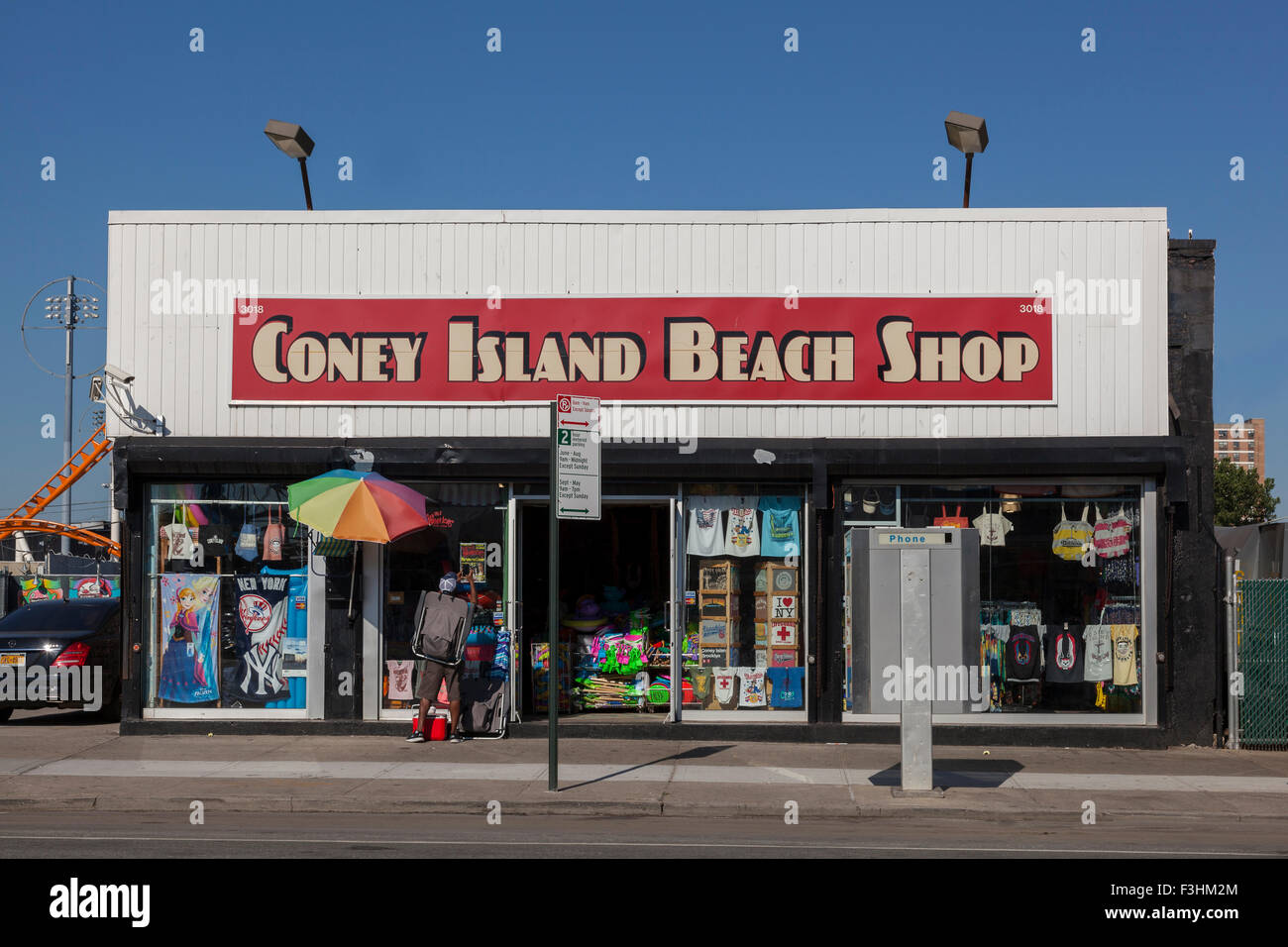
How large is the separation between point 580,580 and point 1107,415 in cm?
680

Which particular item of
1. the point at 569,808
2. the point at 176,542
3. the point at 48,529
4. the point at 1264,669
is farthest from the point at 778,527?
the point at 48,529

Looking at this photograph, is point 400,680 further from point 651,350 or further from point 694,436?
point 651,350

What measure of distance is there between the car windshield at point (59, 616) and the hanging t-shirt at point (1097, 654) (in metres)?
12.4

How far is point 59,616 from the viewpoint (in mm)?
17250

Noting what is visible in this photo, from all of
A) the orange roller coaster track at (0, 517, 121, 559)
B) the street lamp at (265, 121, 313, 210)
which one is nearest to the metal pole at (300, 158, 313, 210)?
the street lamp at (265, 121, 313, 210)

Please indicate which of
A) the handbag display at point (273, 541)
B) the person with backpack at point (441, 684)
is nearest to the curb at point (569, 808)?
the person with backpack at point (441, 684)

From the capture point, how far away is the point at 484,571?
49.4 feet

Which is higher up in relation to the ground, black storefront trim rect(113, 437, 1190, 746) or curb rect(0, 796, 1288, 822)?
black storefront trim rect(113, 437, 1190, 746)

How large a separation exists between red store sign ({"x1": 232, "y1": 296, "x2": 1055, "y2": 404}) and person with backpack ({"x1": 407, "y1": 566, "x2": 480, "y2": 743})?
2310mm

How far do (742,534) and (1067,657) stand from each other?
4.07 meters

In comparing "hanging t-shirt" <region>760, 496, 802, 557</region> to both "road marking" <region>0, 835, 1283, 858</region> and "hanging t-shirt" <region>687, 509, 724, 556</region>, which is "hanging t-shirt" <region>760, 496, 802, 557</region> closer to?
"hanging t-shirt" <region>687, 509, 724, 556</region>

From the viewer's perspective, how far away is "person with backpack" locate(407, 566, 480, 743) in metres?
14.3

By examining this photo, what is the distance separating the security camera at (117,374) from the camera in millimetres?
15023
